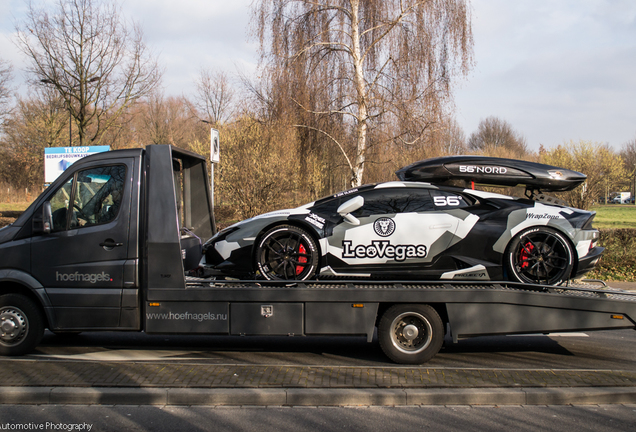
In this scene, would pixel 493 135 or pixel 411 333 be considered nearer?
pixel 411 333

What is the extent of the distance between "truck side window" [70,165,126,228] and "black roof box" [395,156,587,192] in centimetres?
372

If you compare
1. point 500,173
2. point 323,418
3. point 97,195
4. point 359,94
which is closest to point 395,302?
point 323,418

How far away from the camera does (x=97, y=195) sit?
5332 mm

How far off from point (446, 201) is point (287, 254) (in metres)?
2.04

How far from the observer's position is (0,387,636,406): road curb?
427 centimetres

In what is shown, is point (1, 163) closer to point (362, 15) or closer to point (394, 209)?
point (362, 15)

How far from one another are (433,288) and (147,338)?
4.12m

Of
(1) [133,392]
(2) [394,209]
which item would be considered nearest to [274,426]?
(1) [133,392]

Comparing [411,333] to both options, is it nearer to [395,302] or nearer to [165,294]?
[395,302]

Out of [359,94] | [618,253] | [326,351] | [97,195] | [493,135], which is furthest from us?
[493,135]

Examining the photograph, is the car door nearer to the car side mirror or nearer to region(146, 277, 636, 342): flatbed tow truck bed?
the car side mirror

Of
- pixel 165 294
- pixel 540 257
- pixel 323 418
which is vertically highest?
pixel 540 257

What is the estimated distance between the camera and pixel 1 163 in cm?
4497

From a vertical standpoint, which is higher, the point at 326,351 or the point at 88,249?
the point at 88,249
